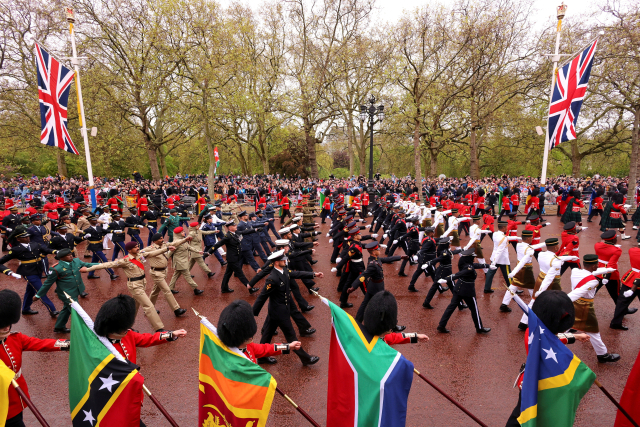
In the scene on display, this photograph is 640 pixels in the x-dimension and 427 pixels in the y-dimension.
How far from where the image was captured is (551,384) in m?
3.04

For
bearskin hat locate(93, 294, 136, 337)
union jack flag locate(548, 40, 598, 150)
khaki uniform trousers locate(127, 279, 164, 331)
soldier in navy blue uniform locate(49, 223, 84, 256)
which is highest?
union jack flag locate(548, 40, 598, 150)

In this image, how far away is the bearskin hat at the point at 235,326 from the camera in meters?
3.15

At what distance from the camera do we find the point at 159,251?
683 centimetres

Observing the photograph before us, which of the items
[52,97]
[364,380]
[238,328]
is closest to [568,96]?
[364,380]

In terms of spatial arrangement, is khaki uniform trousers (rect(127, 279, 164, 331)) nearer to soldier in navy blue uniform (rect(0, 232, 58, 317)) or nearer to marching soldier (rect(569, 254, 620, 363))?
soldier in navy blue uniform (rect(0, 232, 58, 317))

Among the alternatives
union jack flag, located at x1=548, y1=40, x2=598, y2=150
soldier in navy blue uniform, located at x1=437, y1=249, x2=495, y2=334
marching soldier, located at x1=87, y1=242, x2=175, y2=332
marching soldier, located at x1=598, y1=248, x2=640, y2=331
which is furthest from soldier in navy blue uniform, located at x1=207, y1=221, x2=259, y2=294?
union jack flag, located at x1=548, y1=40, x2=598, y2=150

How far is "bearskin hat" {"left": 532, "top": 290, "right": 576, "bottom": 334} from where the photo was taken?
3.42 meters

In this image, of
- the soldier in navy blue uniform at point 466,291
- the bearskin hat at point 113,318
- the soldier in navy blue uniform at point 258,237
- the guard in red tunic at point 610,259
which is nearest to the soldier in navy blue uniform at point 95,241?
the soldier in navy blue uniform at point 258,237

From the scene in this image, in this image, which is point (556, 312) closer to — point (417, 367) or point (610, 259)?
point (417, 367)

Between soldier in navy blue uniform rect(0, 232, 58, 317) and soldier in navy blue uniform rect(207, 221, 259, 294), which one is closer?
soldier in navy blue uniform rect(0, 232, 58, 317)

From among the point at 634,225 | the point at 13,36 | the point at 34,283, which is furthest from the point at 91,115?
the point at 634,225

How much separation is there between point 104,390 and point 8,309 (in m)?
1.30

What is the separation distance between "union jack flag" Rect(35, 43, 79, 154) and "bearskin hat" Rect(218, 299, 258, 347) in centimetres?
1272

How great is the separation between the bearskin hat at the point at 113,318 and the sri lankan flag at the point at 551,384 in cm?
350
